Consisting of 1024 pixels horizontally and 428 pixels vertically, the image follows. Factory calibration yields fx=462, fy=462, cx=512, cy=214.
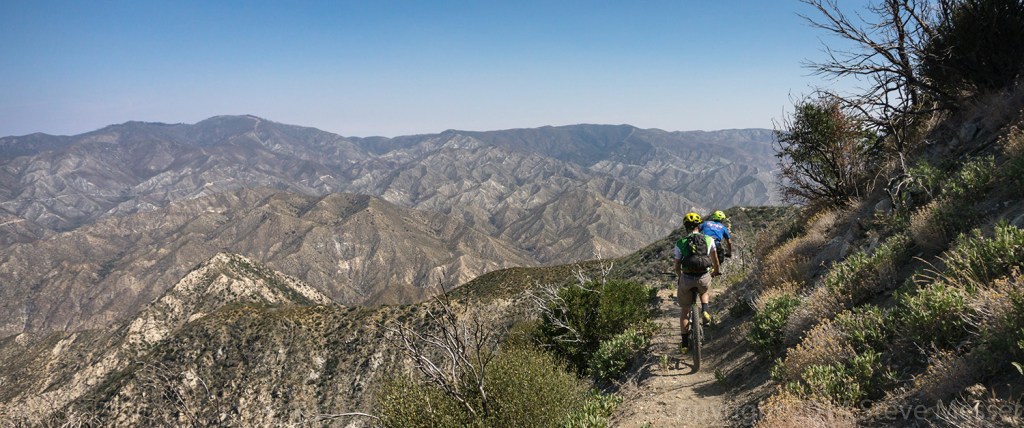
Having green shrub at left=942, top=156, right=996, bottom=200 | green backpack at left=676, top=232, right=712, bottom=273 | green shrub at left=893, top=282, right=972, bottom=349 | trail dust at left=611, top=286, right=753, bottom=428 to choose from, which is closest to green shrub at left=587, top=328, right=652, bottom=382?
trail dust at left=611, top=286, right=753, bottom=428

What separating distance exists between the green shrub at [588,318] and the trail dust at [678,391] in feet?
6.10

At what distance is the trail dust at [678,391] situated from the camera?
6926 mm

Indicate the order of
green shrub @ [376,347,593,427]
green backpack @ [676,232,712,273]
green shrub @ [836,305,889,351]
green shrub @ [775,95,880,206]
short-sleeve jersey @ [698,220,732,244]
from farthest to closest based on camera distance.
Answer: green shrub @ [775,95,880,206] < short-sleeve jersey @ [698,220,732,244] < green backpack @ [676,232,712,273] < green shrub @ [376,347,593,427] < green shrub @ [836,305,889,351]

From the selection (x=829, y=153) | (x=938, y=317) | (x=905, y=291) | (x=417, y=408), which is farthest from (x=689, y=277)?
(x=829, y=153)

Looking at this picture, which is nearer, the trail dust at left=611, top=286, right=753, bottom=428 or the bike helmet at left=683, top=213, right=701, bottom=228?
the trail dust at left=611, top=286, right=753, bottom=428

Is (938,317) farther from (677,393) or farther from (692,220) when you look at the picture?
(692,220)

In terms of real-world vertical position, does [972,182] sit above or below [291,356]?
above

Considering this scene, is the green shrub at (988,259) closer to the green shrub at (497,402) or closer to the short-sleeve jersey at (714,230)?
the short-sleeve jersey at (714,230)

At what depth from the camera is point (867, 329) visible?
573 centimetres

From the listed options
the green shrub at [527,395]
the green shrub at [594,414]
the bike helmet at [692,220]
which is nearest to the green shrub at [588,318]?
the green shrub at [527,395]

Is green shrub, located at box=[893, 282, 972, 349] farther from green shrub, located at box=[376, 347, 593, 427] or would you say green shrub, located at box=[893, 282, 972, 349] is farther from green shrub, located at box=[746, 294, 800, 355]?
green shrub, located at box=[376, 347, 593, 427]

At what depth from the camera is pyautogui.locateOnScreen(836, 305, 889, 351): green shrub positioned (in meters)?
5.54

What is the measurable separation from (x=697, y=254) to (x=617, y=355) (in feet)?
12.0

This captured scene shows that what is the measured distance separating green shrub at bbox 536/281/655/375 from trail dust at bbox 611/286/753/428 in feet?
6.10
